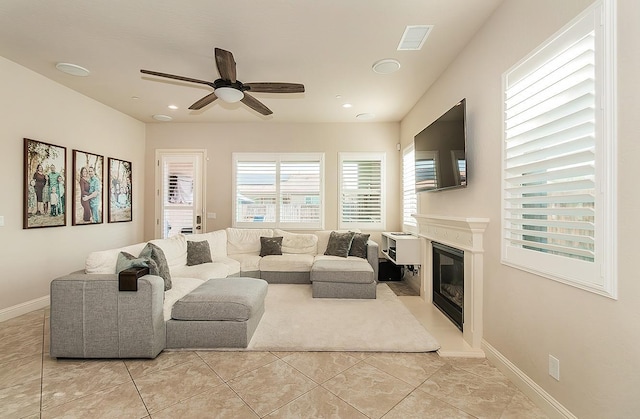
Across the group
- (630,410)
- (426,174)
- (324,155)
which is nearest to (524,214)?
(630,410)

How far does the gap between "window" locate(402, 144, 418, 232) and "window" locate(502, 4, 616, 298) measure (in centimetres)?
247

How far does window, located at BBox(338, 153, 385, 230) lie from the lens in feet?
17.9

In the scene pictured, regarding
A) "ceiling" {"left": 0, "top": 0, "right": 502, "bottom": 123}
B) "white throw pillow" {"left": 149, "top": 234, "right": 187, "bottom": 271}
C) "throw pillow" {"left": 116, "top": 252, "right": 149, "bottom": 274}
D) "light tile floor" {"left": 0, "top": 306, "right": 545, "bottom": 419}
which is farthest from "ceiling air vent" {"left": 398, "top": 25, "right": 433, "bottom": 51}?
"white throw pillow" {"left": 149, "top": 234, "right": 187, "bottom": 271}

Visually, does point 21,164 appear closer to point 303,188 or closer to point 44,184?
point 44,184

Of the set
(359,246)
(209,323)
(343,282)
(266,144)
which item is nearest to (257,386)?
(209,323)

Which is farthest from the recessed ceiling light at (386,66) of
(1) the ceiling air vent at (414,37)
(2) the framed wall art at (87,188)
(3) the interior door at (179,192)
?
(2) the framed wall art at (87,188)

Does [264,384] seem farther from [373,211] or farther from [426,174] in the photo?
[373,211]

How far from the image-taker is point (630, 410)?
4.34ft

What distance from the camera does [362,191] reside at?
5480 mm

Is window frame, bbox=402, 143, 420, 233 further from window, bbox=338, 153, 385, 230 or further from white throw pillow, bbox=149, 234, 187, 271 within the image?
white throw pillow, bbox=149, 234, 187, 271

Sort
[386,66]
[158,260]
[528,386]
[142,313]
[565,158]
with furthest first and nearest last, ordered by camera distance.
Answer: [386,66] → [158,260] → [142,313] → [528,386] → [565,158]

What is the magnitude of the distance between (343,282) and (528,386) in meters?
2.27

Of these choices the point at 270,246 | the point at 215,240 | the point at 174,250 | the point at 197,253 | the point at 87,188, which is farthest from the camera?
the point at 270,246

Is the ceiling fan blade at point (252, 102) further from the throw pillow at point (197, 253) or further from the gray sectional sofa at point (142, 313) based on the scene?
the throw pillow at point (197, 253)
